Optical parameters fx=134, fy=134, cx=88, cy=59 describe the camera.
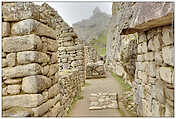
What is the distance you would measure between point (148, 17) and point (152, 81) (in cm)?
115

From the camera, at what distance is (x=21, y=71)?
5.62ft

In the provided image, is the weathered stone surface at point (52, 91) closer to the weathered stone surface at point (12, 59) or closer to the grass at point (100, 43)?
the weathered stone surface at point (12, 59)

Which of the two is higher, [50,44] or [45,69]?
[50,44]

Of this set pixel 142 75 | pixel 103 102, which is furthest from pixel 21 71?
pixel 103 102

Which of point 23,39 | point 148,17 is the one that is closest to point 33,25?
point 23,39

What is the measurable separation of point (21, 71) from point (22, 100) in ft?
1.20

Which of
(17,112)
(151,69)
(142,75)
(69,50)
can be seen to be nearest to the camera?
(17,112)

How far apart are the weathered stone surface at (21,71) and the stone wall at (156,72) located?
5.85ft

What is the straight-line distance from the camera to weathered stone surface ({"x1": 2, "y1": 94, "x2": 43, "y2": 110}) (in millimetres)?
1687

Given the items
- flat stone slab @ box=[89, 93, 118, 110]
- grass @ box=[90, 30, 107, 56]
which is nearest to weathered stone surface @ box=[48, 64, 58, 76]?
flat stone slab @ box=[89, 93, 118, 110]

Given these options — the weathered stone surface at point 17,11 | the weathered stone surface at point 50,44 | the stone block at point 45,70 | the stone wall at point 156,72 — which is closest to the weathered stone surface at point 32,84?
the stone block at point 45,70

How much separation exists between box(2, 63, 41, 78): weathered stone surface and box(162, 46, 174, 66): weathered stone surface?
1.76 meters

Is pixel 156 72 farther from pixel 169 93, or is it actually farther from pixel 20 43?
pixel 20 43

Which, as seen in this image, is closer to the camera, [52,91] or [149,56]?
[52,91]
